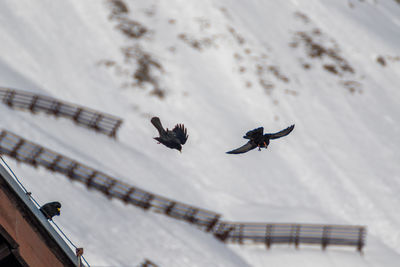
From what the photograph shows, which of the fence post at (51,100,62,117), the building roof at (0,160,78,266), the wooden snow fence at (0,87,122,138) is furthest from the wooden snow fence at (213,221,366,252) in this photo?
the building roof at (0,160,78,266)

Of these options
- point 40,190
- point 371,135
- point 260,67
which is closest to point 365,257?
point 371,135

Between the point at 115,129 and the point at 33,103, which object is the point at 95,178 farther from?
the point at 33,103

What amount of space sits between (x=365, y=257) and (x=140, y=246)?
44.4ft

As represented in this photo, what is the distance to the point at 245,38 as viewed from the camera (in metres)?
50.1

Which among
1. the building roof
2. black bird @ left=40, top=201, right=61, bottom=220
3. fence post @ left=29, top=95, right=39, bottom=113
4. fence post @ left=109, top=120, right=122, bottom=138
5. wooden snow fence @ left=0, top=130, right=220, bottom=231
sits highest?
fence post @ left=109, top=120, right=122, bottom=138

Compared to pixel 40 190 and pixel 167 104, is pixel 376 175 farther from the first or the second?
pixel 40 190

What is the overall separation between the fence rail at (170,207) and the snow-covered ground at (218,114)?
53 centimetres

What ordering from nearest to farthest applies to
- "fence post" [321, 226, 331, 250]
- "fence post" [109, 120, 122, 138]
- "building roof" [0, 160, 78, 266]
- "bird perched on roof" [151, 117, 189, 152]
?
"building roof" [0, 160, 78, 266], "bird perched on roof" [151, 117, 189, 152], "fence post" [321, 226, 331, 250], "fence post" [109, 120, 122, 138]

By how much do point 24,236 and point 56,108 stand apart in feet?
83.5

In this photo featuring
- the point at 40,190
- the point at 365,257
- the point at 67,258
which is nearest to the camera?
the point at 67,258

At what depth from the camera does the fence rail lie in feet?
94.4

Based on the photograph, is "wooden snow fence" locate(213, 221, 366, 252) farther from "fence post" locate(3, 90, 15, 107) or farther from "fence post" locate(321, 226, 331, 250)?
"fence post" locate(3, 90, 15, 107)

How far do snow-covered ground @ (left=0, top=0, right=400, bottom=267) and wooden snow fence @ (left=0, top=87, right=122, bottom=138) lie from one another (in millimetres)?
741

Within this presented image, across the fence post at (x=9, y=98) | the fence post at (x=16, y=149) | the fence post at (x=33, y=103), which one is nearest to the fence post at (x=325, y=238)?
the fence post at (x=16, y=149)
